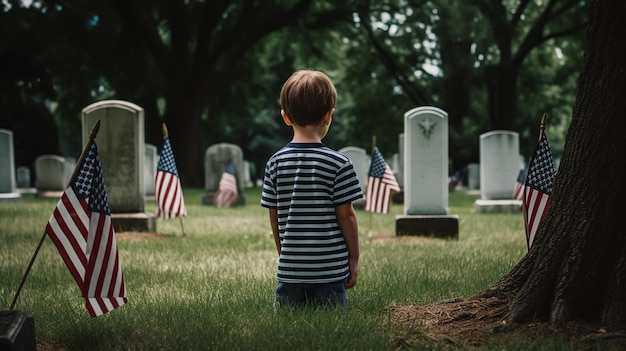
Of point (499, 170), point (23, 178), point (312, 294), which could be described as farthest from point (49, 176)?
point (312, 294)

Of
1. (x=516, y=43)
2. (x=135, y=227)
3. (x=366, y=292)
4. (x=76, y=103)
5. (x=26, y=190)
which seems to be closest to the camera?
(x=366, y=292)

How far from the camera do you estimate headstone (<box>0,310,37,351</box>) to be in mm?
2703

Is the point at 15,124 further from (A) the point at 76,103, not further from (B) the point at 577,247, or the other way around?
(B) the point at 577,247

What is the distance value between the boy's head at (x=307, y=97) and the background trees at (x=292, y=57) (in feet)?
48.5

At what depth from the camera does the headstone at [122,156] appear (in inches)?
370

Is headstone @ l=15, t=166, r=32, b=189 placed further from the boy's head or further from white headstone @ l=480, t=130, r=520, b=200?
the boy's head

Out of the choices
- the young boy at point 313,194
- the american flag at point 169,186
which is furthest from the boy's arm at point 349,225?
the american flag at point 169,186

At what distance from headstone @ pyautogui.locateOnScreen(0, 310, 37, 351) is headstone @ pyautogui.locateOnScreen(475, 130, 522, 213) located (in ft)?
39.0

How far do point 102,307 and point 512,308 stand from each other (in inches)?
89.6

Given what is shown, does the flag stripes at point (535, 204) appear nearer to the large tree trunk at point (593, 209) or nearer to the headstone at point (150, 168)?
the large tree trunk at point (593, 209)

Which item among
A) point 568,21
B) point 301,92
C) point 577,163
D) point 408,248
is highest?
point 568,21

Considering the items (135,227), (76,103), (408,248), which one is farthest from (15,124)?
(408,248)

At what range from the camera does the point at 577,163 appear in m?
3.58

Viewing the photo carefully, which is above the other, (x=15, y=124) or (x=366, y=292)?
(x=15, y=124)
